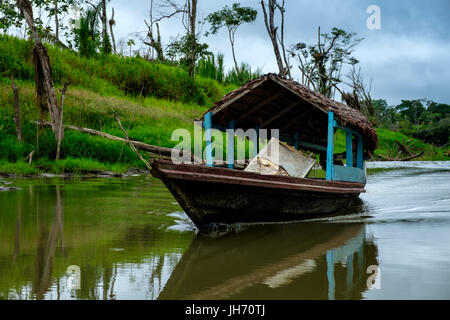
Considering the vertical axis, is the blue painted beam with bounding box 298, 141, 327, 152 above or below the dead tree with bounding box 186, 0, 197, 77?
below

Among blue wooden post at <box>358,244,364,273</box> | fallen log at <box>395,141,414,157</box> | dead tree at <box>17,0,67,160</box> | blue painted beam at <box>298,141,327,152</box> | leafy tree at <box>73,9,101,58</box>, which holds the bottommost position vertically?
blue wooden post at <box>358,244,364,273</box>

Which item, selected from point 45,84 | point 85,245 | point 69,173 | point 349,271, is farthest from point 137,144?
point 349,271

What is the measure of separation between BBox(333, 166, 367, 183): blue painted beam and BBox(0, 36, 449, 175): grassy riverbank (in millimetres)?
6284

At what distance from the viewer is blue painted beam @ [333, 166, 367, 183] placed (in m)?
7.08

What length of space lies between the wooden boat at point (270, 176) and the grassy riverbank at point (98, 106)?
507cm

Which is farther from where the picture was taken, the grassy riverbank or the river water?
the grassy riverbank

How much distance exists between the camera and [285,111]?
7746 millimetres

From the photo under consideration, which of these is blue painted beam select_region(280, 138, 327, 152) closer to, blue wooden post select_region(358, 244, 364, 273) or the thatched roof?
the thatched roof

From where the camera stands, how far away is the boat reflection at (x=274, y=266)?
3086 mm

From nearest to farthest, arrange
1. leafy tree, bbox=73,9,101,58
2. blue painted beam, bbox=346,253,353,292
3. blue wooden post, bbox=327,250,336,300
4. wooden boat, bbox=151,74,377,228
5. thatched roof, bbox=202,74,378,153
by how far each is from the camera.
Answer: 1. blue wooden post, bbox=327,250,336,300
2. blue painted beam, bbox=346,253,353,292
3. wooden boat, bbox=151,74,377,228
4. thatched roof, bbox=202,74,378,153
5. leafy tree, bbox=73,9,101,58

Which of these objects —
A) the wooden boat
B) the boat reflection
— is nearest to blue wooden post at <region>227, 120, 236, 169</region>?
the wooden boat

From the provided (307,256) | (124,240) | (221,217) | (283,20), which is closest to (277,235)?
(221,217)

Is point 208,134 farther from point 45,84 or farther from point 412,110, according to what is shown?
point 412,110

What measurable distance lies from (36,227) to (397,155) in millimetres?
26258
